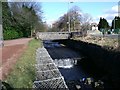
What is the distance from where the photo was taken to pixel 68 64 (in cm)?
2758

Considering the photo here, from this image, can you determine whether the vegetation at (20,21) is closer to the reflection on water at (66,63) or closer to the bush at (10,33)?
the bush at (10,33)

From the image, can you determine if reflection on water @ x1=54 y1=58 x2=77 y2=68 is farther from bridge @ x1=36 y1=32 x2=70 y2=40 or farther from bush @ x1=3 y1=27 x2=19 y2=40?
bridge @ x1=36 y1=32 x2=70 y2=40

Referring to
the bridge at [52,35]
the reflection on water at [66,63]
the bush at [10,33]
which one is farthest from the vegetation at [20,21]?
the reflection on water at [66,63]

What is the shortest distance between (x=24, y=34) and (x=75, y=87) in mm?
48265

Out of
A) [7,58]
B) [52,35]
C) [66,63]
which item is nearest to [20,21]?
[52,35]

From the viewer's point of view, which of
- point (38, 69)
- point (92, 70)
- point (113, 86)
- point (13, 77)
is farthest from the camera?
point (92, 70)

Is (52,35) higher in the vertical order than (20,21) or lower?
lower

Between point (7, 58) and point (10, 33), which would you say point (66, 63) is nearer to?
point (7, 58)

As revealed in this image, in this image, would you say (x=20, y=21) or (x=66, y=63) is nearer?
(x=66, y=63)

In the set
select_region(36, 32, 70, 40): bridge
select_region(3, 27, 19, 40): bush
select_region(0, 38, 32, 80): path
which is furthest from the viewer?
select_region(36, 32, 70, 40): bridge

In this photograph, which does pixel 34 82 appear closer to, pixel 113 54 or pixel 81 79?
pixel 81 79

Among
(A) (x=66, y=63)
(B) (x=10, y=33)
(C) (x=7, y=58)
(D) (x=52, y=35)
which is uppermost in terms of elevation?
(B) (x=10, y=33)

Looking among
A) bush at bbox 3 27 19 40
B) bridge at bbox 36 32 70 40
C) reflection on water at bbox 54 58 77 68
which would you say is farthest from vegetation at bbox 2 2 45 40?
reflection on water at bbox 54 58 77 68

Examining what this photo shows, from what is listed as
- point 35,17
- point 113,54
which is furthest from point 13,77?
point 35,17
